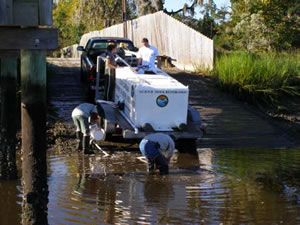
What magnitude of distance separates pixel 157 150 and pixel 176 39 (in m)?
14.6

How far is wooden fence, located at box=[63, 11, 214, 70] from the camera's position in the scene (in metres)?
22.3

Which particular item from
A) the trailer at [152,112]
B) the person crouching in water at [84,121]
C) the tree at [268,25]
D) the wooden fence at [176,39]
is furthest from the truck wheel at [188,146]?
the tree at [268,25]

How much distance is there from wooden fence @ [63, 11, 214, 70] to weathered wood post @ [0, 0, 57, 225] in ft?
46.8

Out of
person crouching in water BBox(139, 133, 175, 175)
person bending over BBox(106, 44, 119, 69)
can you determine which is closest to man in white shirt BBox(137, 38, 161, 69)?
person bending over BBox(106, 44, 119, 69)

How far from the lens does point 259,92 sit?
Result: 18344 mm

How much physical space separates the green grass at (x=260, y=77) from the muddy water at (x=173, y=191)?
571cm

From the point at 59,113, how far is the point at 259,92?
6.11 metres

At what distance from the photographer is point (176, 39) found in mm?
25000

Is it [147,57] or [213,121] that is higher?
[147,57]

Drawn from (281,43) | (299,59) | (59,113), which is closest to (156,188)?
(59,113)

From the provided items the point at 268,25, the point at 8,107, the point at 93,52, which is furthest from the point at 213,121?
the point at 268,25

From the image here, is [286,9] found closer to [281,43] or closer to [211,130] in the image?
Result: [281,43]

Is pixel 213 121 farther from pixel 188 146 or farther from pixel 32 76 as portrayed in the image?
pixel 32 76

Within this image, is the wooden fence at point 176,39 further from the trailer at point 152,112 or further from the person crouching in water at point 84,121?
the person crouching in water at point 84,121
